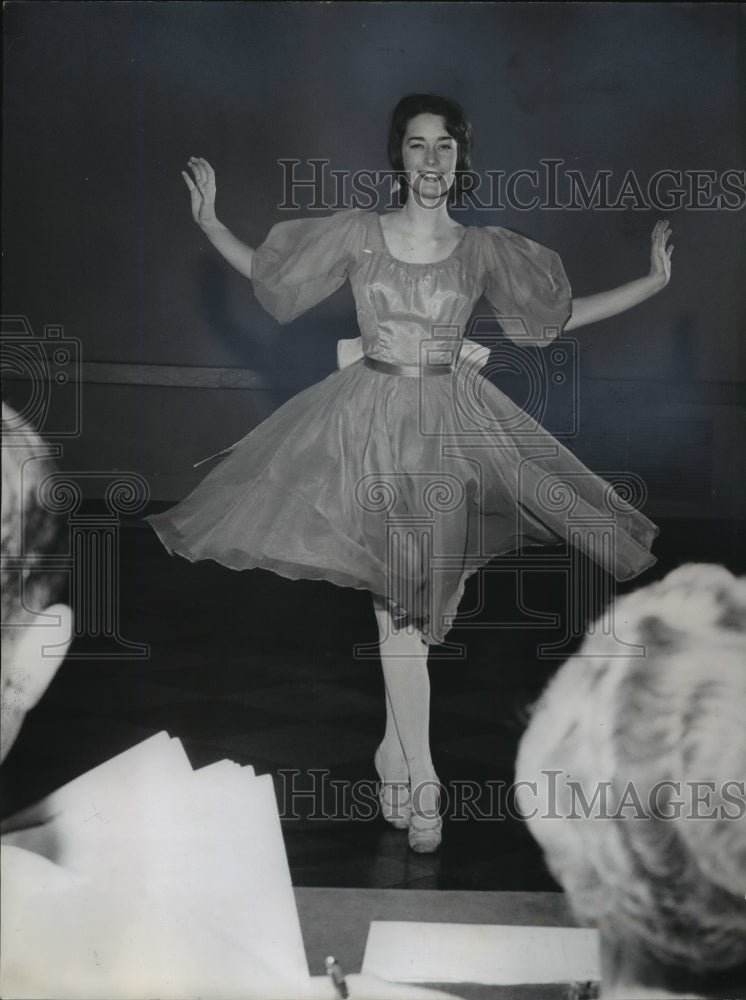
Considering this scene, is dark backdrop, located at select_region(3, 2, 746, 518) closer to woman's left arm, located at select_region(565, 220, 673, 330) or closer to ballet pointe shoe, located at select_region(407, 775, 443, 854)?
woman's left arm, located at select_region(565, 220, 673, 330)

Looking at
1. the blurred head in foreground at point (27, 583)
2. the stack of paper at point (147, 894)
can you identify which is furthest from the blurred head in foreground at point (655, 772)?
the blurred head in foreground at point (27, 583)

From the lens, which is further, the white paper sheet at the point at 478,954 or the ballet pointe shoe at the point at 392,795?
the ballet pointe shoe at the point at 392,795

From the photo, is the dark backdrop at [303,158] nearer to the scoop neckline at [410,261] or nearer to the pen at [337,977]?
the scoop neckline at [410,261]

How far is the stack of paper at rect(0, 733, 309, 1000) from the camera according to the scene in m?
2.61

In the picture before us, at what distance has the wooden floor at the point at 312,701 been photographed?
2.65 m

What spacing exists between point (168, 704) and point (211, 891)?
0.42m

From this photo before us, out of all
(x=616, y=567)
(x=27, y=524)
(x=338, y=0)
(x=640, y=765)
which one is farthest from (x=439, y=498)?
(x=338, y=0)

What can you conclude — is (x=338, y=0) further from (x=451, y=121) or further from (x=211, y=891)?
(x=211, y=891)

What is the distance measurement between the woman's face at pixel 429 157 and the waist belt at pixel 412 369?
0.37 m

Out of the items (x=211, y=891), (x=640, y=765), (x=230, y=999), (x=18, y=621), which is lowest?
(x=230, y=999)

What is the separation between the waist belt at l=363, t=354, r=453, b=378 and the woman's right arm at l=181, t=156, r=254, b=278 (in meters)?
0.37

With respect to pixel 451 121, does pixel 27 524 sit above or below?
below

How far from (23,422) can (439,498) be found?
95cm

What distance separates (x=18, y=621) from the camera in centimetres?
268
